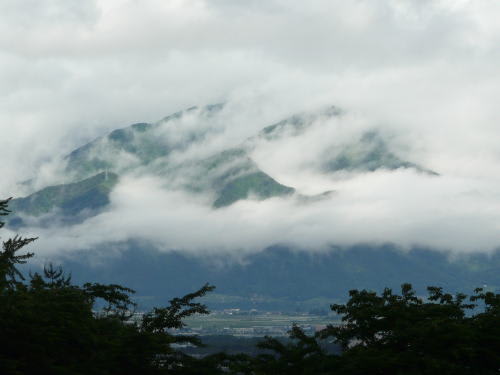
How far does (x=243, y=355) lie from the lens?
133ft

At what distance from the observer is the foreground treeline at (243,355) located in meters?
34.0

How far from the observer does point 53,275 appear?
5647cm

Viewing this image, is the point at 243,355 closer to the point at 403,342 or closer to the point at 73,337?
the point at 403,342

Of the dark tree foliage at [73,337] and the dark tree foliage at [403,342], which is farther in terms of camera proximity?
the dark tree foliage at [73,337]

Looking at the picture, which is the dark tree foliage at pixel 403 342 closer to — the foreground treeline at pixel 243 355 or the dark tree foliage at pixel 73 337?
the foreground treeline at pixel 243 355

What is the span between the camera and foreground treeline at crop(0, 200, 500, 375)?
33969 millimetres

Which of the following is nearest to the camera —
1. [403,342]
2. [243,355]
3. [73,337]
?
[403,342]

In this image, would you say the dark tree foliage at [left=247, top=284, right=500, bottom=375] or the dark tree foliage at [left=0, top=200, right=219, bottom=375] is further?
the dark tree foliage at [left=0, top=200, right=219, bottom=375]

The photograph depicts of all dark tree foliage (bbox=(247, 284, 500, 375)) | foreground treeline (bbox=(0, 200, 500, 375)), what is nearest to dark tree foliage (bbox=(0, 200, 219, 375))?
foreground treeline (bbox=(0, 200, 500, 375))

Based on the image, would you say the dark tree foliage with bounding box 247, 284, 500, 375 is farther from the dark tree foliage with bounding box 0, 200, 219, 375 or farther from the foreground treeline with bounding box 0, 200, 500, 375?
the dark tree foliage with bounding box 0, 200, 219, 375

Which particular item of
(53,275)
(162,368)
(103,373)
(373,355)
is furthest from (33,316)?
(53,275)

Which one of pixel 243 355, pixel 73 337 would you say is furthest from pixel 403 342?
pixel 73 337

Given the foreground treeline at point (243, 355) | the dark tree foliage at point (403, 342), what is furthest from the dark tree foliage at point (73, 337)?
the dark tree foliage at point (403, 342)

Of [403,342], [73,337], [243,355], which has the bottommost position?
[243,355]
